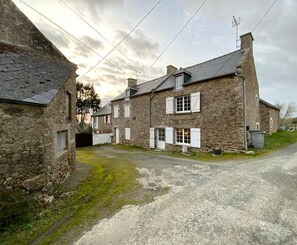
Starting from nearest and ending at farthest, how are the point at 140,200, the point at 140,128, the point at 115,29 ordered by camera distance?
the point at 140,200 < the point at 115,29 < the point at 140,128

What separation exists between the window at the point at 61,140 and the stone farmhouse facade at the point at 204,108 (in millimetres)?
8454

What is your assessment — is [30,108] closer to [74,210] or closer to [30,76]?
[30,76]

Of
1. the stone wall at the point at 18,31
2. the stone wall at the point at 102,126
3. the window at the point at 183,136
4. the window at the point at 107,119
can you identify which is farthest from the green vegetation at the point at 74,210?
the window at the point at 107,119

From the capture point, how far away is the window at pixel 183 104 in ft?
43.8

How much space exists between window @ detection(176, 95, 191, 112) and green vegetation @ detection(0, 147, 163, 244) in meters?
8.42

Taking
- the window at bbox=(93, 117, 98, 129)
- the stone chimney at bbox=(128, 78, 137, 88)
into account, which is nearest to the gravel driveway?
the stone chimney at bbox=(128, 78, 137, 88)

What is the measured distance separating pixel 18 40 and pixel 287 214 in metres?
11.1

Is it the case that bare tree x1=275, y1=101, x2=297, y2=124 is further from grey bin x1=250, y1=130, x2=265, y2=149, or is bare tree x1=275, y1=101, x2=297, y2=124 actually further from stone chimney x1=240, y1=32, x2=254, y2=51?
grey bin x1=250, y1=130, x2=265, y2=149

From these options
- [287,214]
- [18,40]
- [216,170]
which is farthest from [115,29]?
[287,214]

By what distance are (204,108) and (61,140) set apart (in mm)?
9402

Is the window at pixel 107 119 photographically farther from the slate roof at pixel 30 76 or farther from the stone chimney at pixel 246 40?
the stone chimney at pixel 246 40

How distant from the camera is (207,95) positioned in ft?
39.0

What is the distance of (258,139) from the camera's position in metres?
11.7

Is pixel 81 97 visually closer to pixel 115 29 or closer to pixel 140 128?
pixel 140 128
